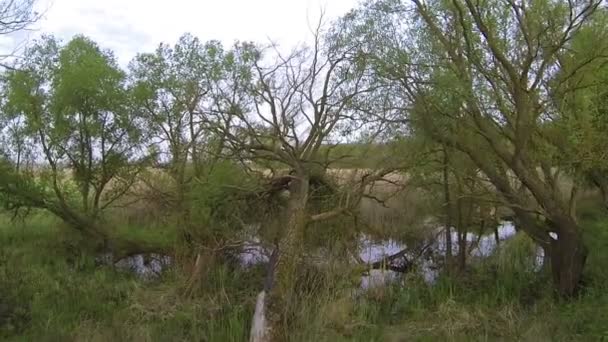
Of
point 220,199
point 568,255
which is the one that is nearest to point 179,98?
point 220,199

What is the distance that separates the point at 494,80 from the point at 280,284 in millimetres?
5554

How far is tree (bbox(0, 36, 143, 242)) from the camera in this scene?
18703 mm

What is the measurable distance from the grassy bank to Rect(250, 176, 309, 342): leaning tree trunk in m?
0.35

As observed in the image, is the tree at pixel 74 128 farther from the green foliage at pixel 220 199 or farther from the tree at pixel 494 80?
the tree at pixel 494 80

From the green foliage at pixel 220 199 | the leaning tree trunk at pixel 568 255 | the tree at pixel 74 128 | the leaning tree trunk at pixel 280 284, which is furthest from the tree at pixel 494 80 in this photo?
the tree at pixel 74 128

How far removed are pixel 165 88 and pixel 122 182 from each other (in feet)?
11.4

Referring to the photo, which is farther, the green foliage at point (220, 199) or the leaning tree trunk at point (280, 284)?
the green foliage at point (220, 199)

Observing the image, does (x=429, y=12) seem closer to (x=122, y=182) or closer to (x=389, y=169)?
(x=389, y=169)

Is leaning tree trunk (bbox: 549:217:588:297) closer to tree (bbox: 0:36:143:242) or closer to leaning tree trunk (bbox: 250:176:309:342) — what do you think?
leaning tree trunk (bbox: 250:176:309:342)

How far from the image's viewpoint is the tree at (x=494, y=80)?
1133 centimetres

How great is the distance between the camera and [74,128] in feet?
63.5

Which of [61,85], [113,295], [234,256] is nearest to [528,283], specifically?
[234,256]

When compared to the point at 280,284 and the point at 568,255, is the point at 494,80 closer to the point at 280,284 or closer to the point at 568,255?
the point at 568,255

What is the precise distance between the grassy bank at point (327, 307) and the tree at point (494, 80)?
46.6 inches
